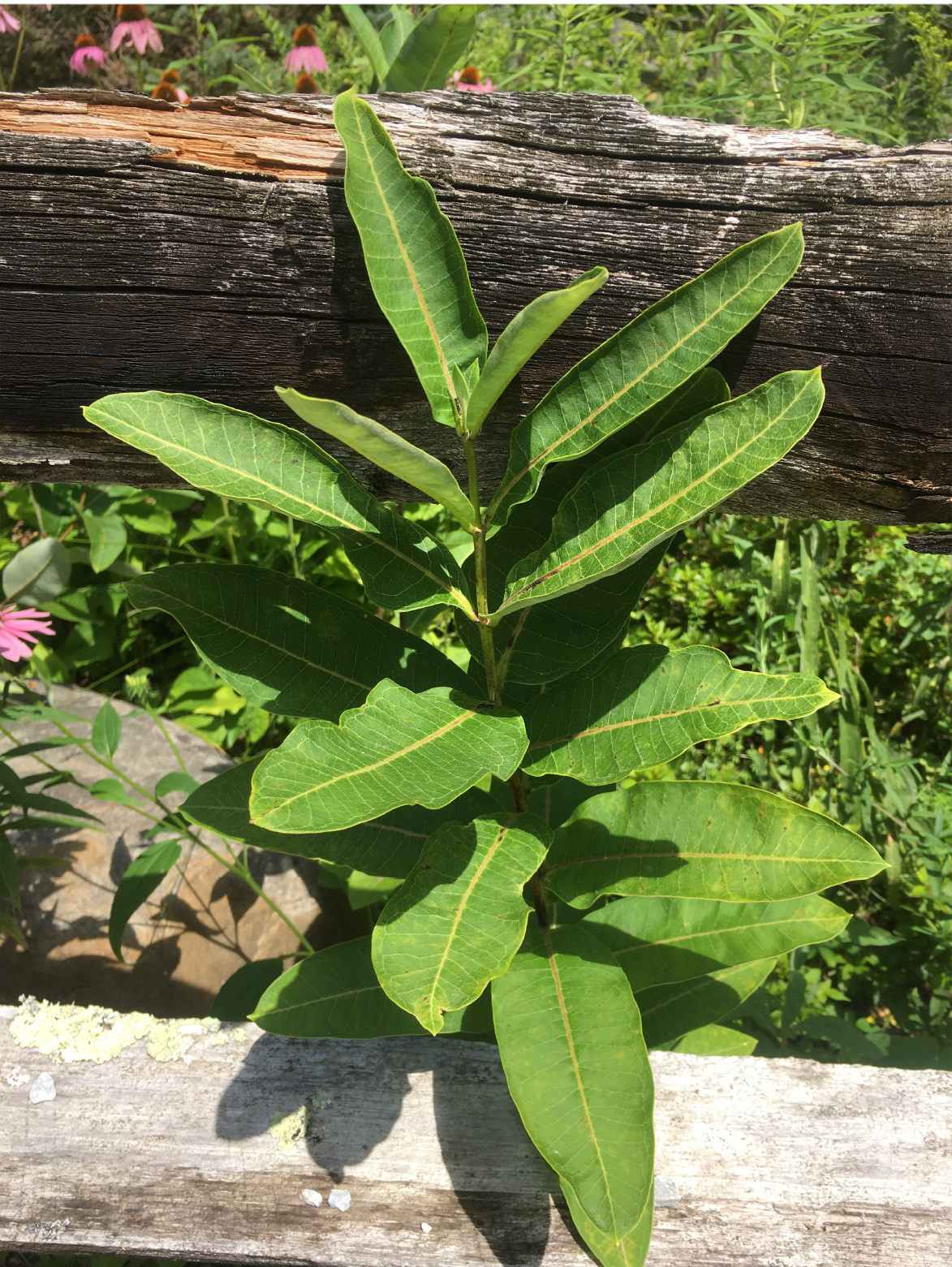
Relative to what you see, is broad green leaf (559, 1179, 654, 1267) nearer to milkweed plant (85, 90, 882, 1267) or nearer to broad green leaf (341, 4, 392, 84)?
milkweed plant (85, 90, 882, 1267)

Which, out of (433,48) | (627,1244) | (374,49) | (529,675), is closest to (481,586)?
(529,675)

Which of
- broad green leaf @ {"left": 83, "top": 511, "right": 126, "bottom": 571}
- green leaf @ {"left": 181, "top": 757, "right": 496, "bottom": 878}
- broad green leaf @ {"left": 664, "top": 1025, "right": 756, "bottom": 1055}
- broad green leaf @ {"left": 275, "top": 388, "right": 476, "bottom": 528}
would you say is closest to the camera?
broad green leaf @ {"left": 275, "top": 388, "right": 476, "bottom": 528}

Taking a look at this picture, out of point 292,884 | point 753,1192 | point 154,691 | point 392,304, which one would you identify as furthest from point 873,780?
point 154,691

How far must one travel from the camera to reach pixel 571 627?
3.43 ft

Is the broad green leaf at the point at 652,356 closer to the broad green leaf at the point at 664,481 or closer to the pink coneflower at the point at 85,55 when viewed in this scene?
the broad green leaf at the point at 664,481

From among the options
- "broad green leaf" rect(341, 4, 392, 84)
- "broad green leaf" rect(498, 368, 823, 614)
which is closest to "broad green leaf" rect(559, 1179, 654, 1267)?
"broad green leaf" rect(498, 368, 823, 614)

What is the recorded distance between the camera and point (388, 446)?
0.80 m

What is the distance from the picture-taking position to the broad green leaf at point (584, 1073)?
3.03 feet

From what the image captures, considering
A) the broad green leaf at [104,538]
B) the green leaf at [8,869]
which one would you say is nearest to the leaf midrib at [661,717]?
the green leaf at [8,869]

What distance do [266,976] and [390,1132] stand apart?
1.92 ft

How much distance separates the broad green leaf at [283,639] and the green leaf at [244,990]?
0.91 meters

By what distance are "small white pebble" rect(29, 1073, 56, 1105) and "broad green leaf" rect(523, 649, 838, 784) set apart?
3.00 ft

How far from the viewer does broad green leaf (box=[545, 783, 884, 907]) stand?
0.96 metres

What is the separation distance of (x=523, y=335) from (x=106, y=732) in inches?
51.1
